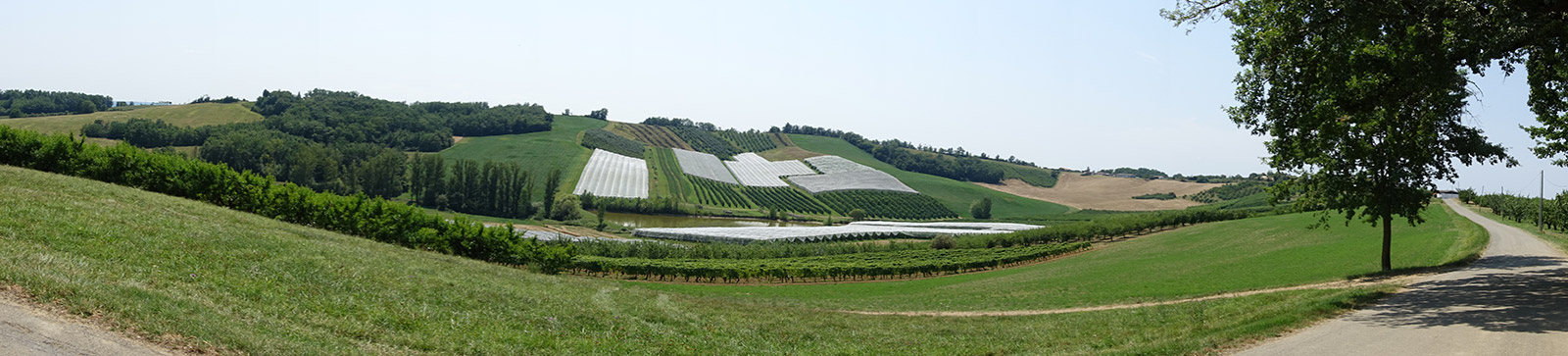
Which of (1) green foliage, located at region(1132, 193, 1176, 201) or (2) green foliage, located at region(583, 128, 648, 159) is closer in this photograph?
(1) green foliage, located at region(1132, 193, 1176, 201)

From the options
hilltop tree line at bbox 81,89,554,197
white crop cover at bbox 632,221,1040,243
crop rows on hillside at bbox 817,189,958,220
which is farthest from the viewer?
crop rows on hillside at bbox 817,189,958,220

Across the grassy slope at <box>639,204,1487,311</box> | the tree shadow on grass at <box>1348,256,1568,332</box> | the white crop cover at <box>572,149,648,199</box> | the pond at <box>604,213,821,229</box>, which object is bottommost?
the pond at <box>604,213,821,229</box>

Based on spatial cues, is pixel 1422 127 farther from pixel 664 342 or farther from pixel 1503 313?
pixel 664 342

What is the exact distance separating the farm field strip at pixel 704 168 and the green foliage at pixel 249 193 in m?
131

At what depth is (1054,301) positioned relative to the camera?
29609 mm

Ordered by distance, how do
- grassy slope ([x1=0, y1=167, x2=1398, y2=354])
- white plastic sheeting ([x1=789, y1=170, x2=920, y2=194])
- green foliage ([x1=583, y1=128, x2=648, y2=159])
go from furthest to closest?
green foliage ([x1=583, y1=128, x2=648, y2=159]) → white plastic sheeting ([x1=789, y1=170, x2=920, y2=194]) → grassy slope ([x1=0, y1=167, x2=1398, y2=354])

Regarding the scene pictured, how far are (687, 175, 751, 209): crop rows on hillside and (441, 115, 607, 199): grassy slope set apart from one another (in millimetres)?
22681

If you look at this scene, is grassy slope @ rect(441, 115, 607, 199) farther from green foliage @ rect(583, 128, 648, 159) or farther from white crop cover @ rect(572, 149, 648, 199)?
green foliage @ rect(583, 128, 648, 159)

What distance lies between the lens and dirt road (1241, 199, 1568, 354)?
37.6 feet

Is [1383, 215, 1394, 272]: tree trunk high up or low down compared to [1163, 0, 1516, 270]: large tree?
down

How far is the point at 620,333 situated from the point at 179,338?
696 centimetres

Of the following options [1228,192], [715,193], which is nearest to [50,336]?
[715,193]

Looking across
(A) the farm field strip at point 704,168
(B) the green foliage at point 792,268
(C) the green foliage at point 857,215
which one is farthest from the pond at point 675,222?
(B) the green foliage at point 792,268

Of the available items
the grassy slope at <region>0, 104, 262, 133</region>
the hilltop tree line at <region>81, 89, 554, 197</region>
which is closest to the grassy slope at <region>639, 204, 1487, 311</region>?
the hilltop tree line at <region>81, 89, 554, 197</region>
